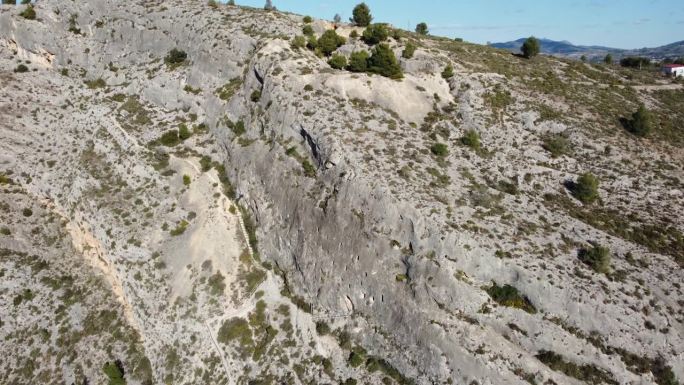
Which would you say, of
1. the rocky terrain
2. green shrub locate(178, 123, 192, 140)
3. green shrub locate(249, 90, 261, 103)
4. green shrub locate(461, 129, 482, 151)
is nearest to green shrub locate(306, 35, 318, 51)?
the rocky terrain

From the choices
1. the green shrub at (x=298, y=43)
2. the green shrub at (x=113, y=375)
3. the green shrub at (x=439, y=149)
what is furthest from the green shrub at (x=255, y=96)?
the green shrub at (x=113, y=375)

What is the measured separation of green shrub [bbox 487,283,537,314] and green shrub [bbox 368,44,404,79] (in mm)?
31878

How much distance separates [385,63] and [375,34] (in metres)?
10.6

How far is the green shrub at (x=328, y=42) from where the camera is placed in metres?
61.4

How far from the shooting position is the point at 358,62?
2219 inches

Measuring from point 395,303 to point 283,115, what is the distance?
2634 cm

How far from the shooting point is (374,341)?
39656 mm

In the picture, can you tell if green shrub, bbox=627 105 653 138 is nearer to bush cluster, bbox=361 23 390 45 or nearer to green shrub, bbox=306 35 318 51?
bush cluster, bbox=361 23 390 45

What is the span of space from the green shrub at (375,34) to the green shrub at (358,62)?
7930 mm

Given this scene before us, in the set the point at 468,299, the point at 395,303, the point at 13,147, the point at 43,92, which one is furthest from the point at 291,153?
the point at 43,92

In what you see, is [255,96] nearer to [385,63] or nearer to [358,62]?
[358,62]

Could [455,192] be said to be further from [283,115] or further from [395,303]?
[283,115]

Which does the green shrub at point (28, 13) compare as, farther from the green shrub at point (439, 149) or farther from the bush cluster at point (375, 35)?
the green shrub at point (439, 149)

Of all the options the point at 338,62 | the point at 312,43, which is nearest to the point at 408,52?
the point at 338,62
